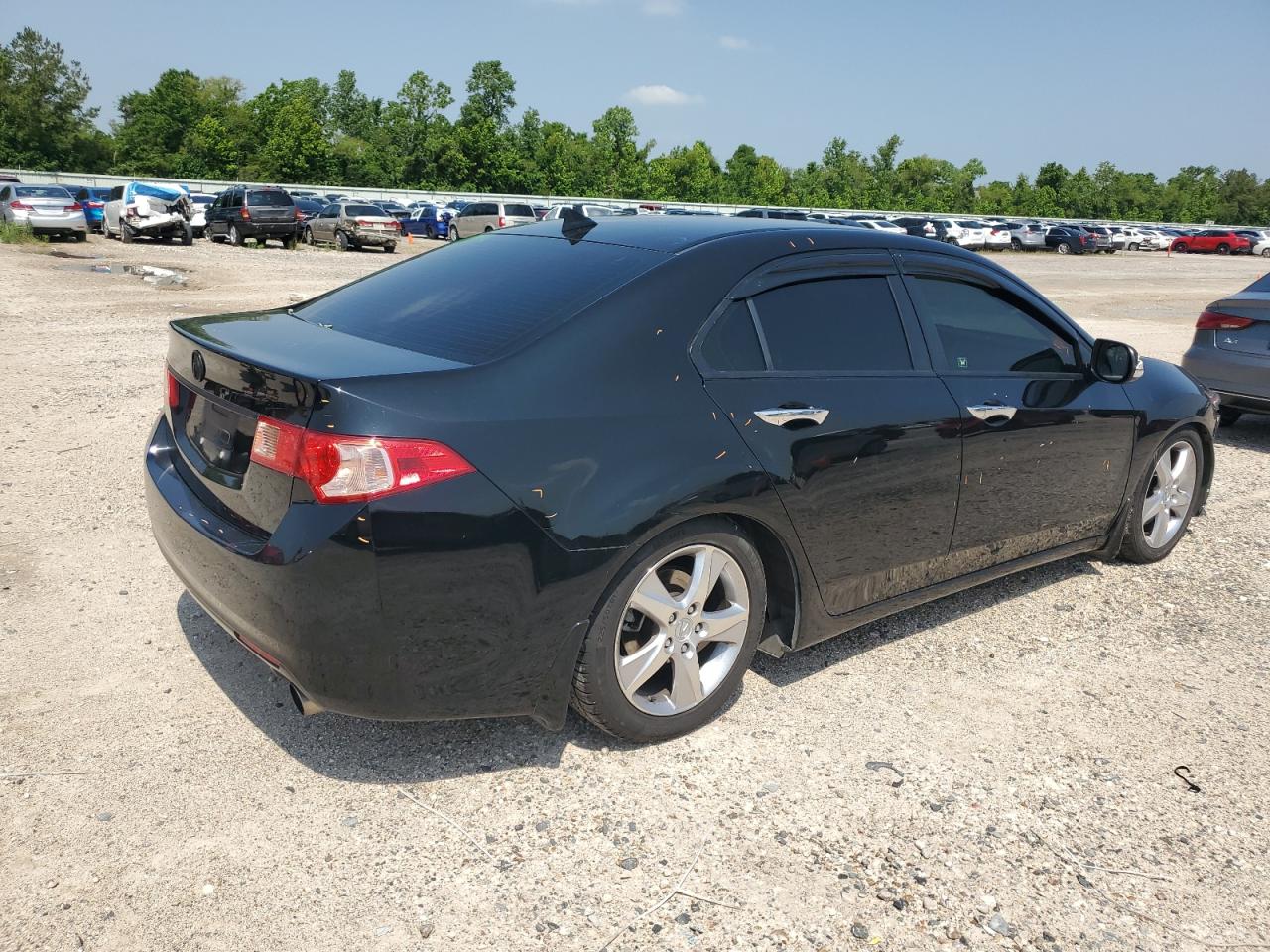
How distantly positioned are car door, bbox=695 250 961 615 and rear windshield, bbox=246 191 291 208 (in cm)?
2873

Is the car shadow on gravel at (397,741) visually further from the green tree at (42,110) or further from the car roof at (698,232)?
the green tree at (42,110)

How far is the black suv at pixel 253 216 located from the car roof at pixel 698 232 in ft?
90.9

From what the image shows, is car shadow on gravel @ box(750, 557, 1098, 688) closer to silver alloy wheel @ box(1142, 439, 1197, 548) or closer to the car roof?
silver alloy wheel @ box(1142, 439, 1197, 548)

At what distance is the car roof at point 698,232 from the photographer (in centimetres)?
359

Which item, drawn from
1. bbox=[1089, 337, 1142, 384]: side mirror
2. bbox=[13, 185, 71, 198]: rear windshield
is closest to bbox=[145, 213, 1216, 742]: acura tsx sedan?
bbox=[1089, 337, 1142, 384]: side mirror

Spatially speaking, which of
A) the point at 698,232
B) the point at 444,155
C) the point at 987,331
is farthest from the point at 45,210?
the point at 444,155

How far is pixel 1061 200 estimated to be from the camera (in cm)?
9169

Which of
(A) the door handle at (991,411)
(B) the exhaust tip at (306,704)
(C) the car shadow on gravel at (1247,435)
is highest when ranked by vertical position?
(A) the door handle at (991,411)

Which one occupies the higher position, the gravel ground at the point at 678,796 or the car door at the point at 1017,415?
the car door at the point at 1017,415

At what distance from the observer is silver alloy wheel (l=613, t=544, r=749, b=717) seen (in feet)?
10.3

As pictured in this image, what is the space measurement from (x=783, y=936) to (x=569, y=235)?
2.57m

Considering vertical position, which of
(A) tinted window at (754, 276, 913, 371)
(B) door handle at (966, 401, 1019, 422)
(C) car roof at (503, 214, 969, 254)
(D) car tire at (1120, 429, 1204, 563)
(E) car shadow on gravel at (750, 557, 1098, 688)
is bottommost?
(E) car shadow on gravel at (750, 557, 1098, 688)

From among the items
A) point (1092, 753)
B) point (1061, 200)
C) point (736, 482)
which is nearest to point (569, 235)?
point (736, 482)

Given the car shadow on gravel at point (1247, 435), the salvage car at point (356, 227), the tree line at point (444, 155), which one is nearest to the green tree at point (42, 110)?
the tree line at point (444, 155)
